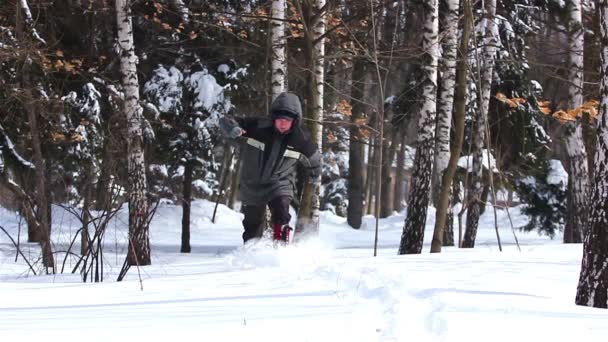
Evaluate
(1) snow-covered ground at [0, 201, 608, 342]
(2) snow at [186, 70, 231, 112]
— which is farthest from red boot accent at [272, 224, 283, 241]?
(2) snow at [186, 70, 231, 112]

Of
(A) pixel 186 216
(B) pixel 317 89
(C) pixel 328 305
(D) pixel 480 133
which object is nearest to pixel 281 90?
(B) pixel 317 89

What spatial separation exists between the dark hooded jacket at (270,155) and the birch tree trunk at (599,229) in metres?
4.11

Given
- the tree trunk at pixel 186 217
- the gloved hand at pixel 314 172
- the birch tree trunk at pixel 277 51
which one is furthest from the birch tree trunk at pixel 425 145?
the tree trunk at pixel 186 217

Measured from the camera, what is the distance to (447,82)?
12.5 metres

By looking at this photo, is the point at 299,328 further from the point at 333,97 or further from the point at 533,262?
the point at 333,97

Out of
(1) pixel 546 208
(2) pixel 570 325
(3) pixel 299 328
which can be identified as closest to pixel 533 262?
(2) pixel 570 325

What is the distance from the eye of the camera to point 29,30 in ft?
40.0

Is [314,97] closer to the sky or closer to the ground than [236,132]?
closer to the sky

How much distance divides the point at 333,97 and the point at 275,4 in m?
7.78

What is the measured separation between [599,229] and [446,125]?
7.77m

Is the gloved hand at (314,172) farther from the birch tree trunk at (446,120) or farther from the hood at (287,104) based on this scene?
the birch tree trunk at (446,120)

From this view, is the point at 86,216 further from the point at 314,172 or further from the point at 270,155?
the point at 314,172

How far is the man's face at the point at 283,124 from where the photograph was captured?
8.77 m

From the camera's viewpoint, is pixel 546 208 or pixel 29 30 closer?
pixel 29 30
